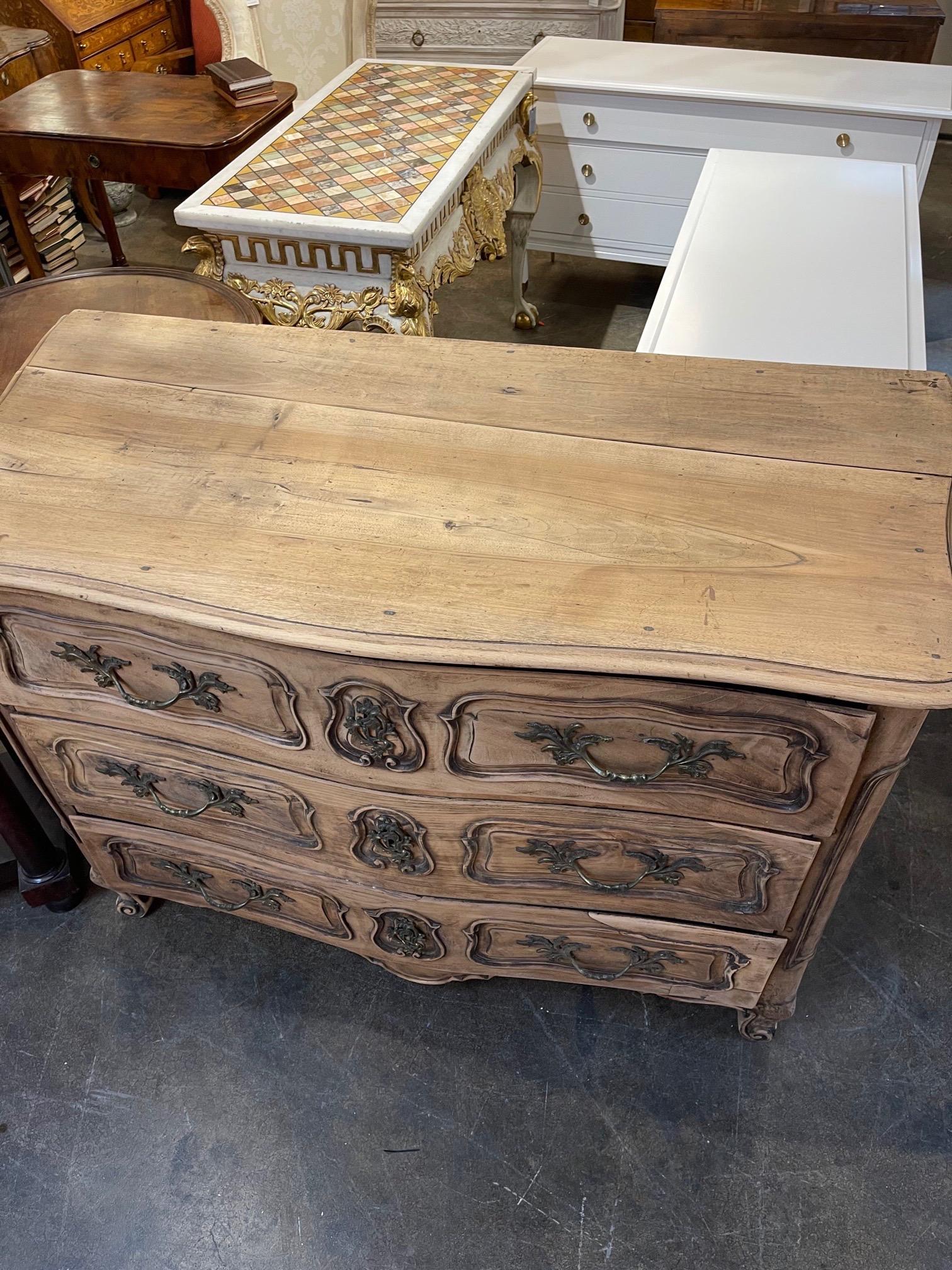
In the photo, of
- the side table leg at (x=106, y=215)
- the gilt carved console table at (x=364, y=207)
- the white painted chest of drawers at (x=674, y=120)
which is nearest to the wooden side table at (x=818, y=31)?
the white painted chest of drawers at (x=674, y=120)

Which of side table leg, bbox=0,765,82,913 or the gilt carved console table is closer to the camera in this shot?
side table leg, bbox=0,765,82,913

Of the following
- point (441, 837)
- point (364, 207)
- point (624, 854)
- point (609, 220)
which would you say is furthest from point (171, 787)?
point (609, 220)

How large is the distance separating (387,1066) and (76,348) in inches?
46.3

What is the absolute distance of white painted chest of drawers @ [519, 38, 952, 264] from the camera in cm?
255

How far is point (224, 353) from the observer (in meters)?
1.22

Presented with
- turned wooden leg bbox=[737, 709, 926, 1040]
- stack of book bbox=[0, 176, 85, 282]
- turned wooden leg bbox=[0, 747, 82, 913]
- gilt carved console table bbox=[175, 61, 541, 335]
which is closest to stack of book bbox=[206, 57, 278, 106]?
gilt carved console table bbox=[175, 61, 541, 335]

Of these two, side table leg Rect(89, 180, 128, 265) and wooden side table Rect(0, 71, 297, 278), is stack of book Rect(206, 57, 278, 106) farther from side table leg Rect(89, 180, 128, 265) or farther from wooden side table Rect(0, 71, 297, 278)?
side table leg Rect(89, 180, 128, 265)

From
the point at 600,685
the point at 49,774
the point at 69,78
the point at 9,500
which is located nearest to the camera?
the point at 600,685

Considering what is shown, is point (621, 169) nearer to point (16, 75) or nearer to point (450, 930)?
point (16, 75)

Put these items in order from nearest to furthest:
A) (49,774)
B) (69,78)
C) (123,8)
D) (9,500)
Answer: (9,500), (49,774), (69,78), (123,8)

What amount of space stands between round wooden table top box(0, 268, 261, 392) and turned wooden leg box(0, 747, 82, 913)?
32.3 inches

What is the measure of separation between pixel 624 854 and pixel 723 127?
236cm

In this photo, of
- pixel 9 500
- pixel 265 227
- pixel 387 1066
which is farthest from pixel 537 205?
pixel 387 1066

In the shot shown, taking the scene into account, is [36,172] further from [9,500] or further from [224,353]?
[9,500]
